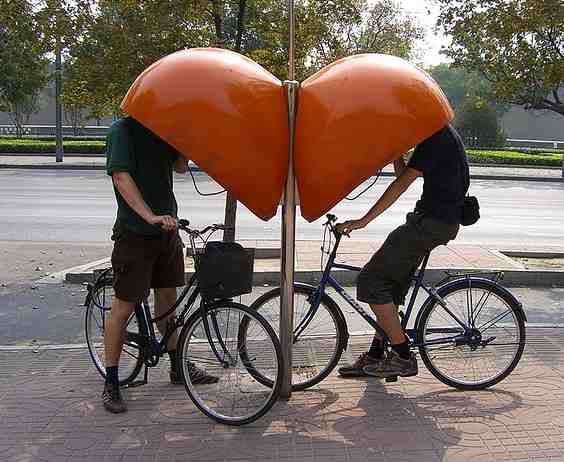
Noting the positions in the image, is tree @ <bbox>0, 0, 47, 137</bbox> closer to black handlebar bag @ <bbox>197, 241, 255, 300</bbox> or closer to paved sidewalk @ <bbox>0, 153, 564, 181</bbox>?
paved sidewalk @ <bbox>0, 153, 564, 181</bbox>

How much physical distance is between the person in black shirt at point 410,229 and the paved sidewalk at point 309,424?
0.99 ft

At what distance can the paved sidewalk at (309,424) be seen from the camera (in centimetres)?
335

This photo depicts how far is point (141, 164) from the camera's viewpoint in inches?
147

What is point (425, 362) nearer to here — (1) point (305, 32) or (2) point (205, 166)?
(2) point (205, 166)

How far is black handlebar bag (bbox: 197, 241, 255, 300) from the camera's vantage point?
3627 millimetres

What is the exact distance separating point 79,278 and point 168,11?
2.92 m

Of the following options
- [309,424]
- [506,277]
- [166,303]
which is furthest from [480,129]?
[309,424]

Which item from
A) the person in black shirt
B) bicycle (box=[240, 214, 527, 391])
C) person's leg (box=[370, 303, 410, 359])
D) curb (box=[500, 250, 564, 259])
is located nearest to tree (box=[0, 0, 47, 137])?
bicycle (box=[240, 214, 527, 391])

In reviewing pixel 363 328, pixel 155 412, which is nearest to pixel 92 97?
pixel 363 328

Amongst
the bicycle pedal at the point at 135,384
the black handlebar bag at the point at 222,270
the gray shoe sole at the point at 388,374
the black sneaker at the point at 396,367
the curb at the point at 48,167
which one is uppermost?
the black handlebar bag at the point at 222,270

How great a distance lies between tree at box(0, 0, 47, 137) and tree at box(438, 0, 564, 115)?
488 centimetres

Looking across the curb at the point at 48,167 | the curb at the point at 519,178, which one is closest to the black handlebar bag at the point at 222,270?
the curb at the point at 48,167

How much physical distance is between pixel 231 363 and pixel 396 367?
0.99 metres

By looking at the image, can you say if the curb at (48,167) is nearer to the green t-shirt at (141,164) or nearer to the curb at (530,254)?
the curb at (530,254)
